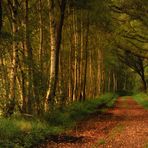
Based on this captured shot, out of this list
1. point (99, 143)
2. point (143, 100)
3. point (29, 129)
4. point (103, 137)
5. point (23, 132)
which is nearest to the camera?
point (99, 143)

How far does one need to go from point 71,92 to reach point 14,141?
21513 mm

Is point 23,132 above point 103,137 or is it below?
above

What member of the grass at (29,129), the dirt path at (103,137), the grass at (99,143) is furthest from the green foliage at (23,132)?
the grass at (99,143)

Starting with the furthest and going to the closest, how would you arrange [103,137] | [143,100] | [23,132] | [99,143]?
[143,100] → [103,137] → [23,132] → [99,143]

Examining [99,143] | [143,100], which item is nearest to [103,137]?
[99,143]

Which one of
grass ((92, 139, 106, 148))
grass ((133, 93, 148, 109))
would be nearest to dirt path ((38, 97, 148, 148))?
grass ((92, 139, 106, 148))

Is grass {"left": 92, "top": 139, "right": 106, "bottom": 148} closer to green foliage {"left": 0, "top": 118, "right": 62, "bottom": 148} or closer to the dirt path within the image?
the dirt path

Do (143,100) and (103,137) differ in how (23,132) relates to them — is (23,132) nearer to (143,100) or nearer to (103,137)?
(103,137)

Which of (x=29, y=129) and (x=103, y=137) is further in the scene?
(x=103, y=137)

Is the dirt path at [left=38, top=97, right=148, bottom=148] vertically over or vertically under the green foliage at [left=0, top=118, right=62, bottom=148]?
under

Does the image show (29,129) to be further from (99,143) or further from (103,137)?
(103,137)

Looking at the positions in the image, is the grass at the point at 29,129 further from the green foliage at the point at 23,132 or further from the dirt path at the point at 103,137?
the dirt path at the point at 103,137

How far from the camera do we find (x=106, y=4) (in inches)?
1267

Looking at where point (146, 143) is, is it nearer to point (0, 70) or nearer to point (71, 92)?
point (0, 70)
